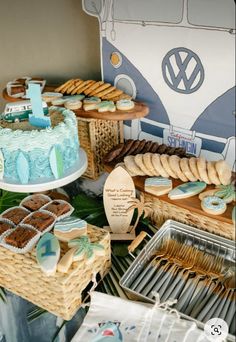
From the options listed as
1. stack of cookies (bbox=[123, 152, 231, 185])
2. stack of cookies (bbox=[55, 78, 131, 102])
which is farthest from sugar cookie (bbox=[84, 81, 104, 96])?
stack of cookies (bbox=[123, 152, 231, 185])

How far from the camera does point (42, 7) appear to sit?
1086 mm

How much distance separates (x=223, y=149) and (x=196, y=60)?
22 cm

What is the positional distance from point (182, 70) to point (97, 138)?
0.35 meters

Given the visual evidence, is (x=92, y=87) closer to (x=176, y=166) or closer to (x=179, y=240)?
(x=176, y=166)

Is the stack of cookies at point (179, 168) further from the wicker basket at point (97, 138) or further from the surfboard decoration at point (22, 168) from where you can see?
the surfboard decoration at point (22, 168)

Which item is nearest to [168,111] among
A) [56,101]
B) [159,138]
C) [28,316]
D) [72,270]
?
[159,138]

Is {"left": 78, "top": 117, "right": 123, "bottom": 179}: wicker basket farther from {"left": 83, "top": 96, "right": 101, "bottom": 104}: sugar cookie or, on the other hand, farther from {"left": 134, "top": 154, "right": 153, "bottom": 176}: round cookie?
{"left": 134, "top": 154, "right": 153, "bottom": 176}: round cookie

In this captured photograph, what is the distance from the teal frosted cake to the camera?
3.08 feet

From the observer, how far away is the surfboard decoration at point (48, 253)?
0.84 m

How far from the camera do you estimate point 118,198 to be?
1019mm

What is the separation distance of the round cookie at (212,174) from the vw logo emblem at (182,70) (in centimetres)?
18

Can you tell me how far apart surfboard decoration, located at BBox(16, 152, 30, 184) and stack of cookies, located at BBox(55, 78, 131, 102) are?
32 cm

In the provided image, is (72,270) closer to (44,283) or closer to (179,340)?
(44,283)

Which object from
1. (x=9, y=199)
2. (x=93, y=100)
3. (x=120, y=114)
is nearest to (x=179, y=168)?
(x=120, y=114)
